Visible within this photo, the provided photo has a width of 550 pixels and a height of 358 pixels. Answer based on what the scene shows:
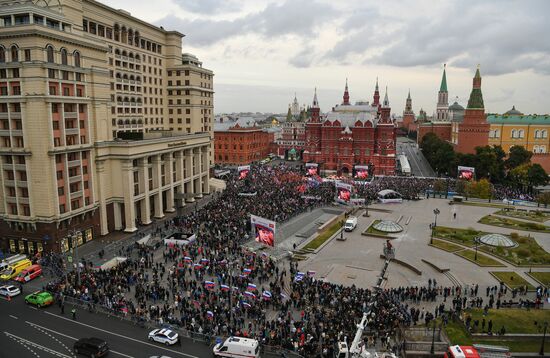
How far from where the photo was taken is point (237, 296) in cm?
3025

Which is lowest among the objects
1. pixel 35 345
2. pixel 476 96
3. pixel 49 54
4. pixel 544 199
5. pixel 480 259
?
pixel 480 259

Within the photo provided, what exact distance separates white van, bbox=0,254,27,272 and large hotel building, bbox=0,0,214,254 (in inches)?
97.2

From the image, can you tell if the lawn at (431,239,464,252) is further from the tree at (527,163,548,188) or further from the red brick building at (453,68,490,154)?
the red brick building at (453,68,490,154)

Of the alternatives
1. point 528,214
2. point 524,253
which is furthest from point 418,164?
point 524,253

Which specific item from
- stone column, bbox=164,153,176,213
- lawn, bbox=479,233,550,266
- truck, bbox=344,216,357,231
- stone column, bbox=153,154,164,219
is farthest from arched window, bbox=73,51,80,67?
lawn, bbox=479,233,550,266

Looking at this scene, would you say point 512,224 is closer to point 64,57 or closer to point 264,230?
point 264,230

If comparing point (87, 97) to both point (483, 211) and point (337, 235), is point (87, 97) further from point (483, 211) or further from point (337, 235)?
point (483, 211)

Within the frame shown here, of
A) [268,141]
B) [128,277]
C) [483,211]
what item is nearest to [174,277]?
[128,277]

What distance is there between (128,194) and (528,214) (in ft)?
188

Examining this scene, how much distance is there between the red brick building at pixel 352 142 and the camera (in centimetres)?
9719

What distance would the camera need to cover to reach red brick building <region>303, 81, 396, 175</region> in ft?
319

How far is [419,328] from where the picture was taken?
26453mm

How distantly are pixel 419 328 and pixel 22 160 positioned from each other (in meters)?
38.3

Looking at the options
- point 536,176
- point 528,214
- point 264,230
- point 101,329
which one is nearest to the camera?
point 101,329
